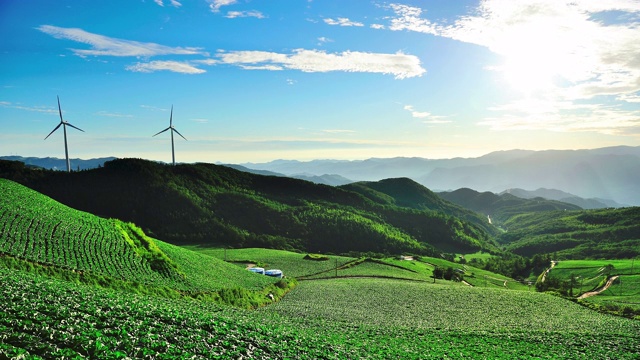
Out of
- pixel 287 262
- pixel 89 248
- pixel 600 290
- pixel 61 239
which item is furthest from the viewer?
pixel 600 290

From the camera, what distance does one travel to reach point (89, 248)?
58031mm

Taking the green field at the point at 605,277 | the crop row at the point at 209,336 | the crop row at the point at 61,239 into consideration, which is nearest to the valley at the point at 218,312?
the crop row at the point at 209,336

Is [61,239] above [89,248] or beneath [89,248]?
above

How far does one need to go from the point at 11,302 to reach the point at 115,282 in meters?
25.4

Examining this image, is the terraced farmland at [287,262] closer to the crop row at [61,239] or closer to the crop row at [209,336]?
the crop row at [61,239]

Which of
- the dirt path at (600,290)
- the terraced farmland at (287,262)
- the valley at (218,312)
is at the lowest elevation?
the dirt path at (600,290)

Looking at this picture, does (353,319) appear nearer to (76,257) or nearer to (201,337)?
(201,337)

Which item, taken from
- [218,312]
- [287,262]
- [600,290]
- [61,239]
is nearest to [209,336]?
[218,312]

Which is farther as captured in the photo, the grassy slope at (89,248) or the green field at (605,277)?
the green field at (605,277)

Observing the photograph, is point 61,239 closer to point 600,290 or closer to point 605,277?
point 600,290

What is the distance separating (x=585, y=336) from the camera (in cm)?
5538

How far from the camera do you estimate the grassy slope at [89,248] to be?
166 feet

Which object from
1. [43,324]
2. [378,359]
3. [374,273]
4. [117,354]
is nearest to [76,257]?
[43,324]

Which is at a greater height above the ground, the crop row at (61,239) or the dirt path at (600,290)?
the crop row at (61,239)
